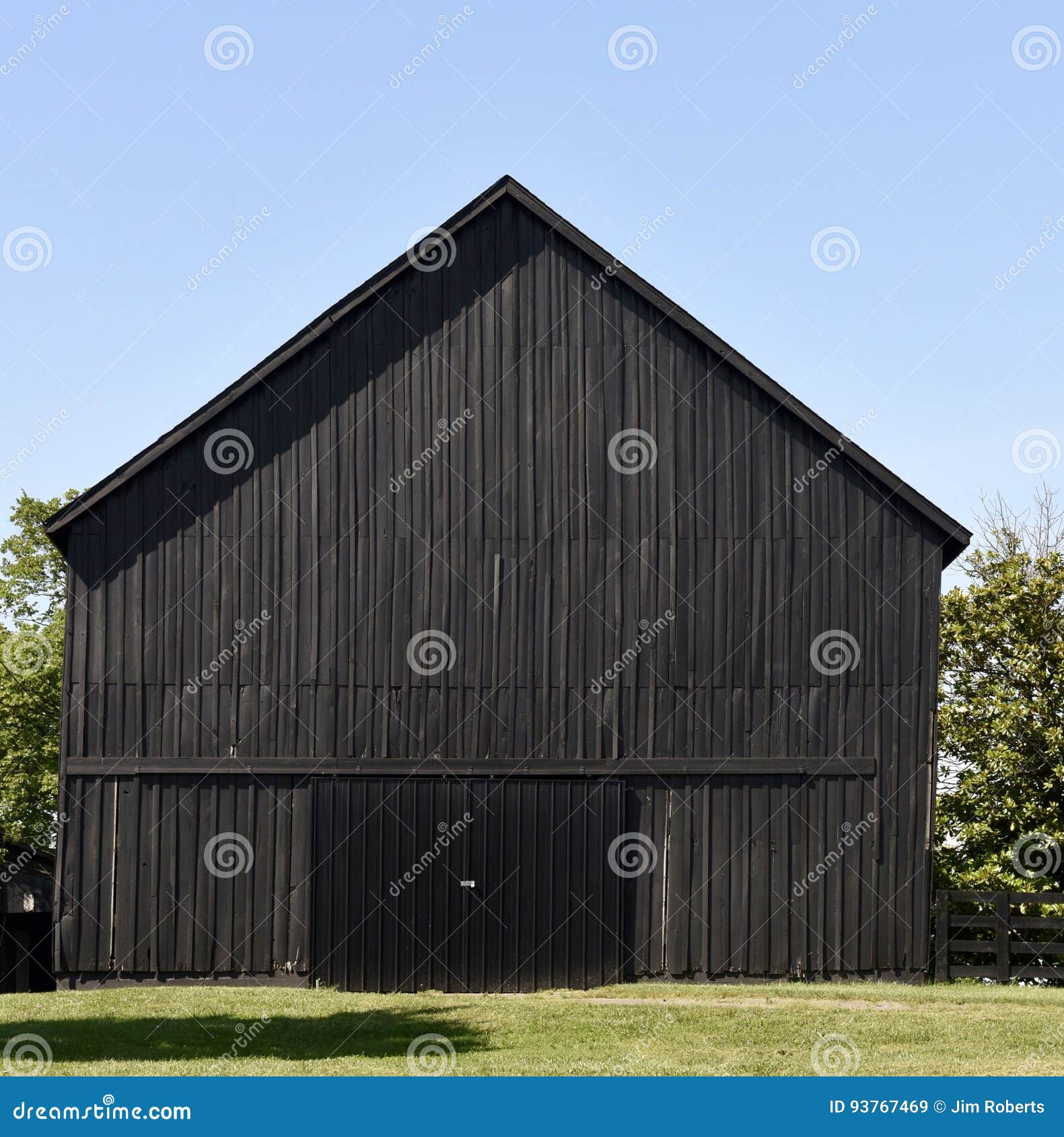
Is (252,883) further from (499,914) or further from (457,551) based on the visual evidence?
(457,551)

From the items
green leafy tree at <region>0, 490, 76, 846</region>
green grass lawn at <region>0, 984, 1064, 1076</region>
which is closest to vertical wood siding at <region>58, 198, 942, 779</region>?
green grass lawn at <region>0, 984, 1064, 1076</region>

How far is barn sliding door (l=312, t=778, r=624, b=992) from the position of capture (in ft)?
61.2

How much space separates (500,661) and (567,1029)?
5608mm

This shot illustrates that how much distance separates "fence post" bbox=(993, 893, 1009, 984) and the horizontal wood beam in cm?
241

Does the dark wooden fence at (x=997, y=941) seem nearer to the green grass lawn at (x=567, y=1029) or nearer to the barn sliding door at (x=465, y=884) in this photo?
the green grass lawn at (x=567, y=1029)

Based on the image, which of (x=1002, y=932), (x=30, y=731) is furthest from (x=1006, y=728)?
(x=30, y=731)

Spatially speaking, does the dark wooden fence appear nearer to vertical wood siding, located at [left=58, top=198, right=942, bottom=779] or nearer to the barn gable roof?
vertical wood siding, located at [left=58, top=198, right=942, bottom=779]

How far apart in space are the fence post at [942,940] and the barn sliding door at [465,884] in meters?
4.29

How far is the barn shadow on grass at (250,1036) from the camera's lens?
44.3 feet

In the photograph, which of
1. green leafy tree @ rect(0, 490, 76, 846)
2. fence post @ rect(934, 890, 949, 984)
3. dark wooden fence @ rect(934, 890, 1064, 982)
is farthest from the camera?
green leafy tree @ rect(0, 490, 76, 846)

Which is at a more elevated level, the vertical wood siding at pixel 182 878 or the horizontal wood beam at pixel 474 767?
the horizontal wood beam at pixel 474 767

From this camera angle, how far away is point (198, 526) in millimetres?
19219

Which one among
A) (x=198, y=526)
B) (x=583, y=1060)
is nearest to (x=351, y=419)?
(x=198, y=526)

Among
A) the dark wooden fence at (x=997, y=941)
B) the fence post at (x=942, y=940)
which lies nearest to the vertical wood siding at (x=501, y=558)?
the fence post at (x=942, y=940)
